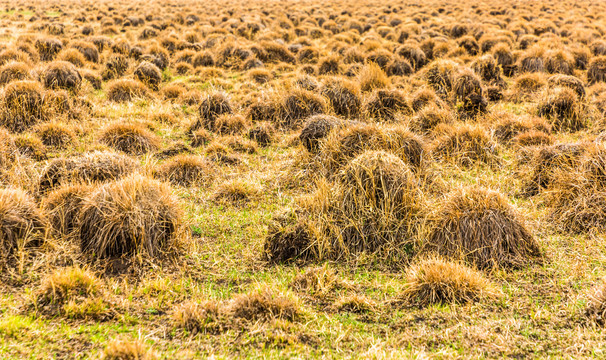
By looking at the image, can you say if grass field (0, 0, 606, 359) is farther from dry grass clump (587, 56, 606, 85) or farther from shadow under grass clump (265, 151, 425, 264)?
dry grass clump (587, 56, 606, 85)

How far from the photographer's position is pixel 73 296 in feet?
13.5

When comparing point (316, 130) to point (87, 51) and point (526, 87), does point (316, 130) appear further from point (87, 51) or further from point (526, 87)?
point (87, 51)

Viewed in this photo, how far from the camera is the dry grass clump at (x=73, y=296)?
396 cm

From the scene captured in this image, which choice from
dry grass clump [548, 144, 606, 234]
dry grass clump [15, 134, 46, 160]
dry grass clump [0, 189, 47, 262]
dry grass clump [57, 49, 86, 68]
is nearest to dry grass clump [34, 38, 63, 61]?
dry grass clump [57, 49, 86, 68]

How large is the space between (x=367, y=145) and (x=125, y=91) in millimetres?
6669

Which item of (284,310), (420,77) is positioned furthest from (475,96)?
(284,310)

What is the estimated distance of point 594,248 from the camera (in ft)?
16.7

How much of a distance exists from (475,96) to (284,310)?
768 centimetres

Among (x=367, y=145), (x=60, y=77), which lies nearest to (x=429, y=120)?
(x=367, y=145)

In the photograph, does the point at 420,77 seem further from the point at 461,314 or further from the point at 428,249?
the point at 461,314

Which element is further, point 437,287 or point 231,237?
point 231,237

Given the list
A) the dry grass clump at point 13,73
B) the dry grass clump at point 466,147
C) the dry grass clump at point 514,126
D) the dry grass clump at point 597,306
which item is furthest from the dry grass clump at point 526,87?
the dry grass clump at point 13,73

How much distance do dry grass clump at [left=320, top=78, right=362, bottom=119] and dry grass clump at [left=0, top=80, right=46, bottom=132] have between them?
5.47m

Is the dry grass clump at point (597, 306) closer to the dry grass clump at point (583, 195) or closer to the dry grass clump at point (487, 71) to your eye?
the dry grass clump at point (583, 195)
